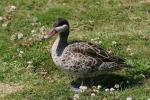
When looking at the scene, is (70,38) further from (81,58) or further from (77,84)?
(81,58)

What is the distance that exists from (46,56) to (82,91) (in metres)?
2.46

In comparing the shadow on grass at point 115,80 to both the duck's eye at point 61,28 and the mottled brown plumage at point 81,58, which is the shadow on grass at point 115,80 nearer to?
the mottled brown plumage at point 81,58

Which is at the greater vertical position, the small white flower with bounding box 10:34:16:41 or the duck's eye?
the duck's eye

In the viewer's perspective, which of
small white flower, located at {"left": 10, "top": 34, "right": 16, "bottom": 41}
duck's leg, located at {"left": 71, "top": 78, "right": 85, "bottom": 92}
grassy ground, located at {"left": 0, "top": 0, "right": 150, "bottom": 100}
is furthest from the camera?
small white flower, located at {"left": 10, "top": 34, "right": 16, "bottom": 41}

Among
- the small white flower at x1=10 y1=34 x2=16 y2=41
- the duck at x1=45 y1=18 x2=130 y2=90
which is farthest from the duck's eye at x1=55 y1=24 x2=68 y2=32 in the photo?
the small white flower at x1=10 y1=34 x2=16 y2=41

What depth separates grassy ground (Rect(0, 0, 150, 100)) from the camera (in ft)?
41.1

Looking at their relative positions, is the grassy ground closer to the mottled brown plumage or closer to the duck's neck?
the mottled brown plumage

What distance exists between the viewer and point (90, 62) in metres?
12.3

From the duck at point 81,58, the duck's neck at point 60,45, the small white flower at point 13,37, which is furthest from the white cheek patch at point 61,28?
the small white flower at point 13,37

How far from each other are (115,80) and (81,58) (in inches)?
38.9

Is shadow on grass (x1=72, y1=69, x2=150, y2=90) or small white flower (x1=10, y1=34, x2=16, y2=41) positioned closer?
shadow on grass (x1=72, y1=69, x2=150, y2=90)

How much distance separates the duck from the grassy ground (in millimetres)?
406

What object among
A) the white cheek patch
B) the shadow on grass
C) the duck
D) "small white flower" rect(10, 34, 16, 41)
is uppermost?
the white cheek patch

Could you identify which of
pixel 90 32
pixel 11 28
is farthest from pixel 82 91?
pixel 11 28
